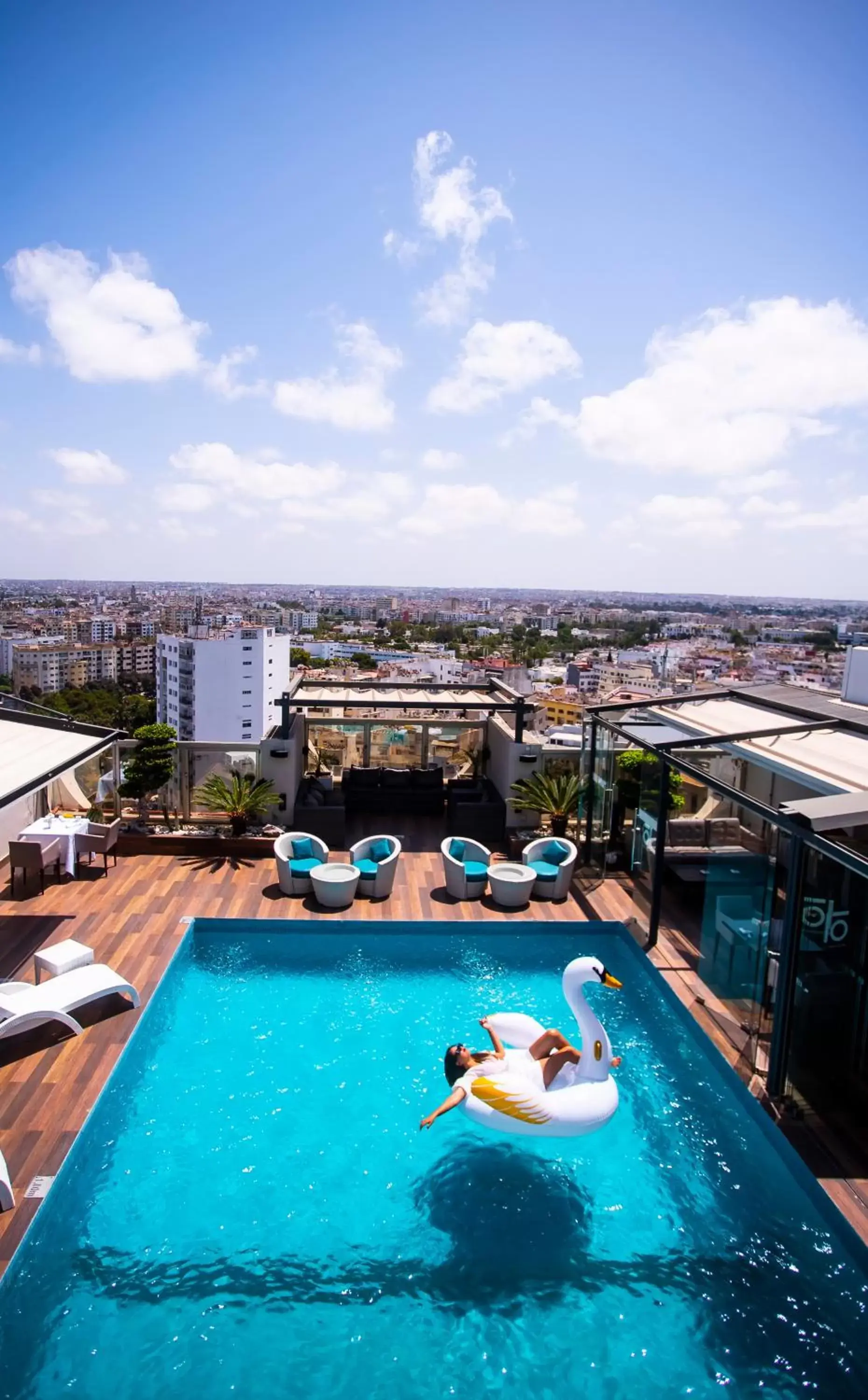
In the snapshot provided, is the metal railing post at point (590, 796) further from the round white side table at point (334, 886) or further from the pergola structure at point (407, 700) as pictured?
the round white side table at point (334, 886)

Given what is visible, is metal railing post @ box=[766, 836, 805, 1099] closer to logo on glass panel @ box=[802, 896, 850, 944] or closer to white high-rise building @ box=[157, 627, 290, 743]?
logo on glass panel @ box=[802, 896, 850, 944]

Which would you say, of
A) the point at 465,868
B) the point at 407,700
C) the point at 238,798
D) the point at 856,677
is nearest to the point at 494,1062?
the point at 465,868

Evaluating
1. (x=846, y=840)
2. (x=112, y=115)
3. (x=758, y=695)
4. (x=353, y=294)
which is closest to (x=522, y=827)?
(x=758, y=695)

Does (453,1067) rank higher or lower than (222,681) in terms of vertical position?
higher

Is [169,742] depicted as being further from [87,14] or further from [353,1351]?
[87,14]

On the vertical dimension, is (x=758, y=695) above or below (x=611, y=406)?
below

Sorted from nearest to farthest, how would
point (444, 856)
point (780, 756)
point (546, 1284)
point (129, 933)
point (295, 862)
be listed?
point (546, 1284) → point (780, 756) → point (129, 933) → point (295, 862) → point (444, 856)

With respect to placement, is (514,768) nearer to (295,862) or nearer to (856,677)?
(295,862)
